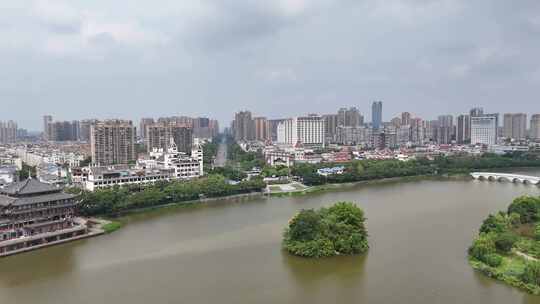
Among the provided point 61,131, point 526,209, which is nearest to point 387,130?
point 526,209

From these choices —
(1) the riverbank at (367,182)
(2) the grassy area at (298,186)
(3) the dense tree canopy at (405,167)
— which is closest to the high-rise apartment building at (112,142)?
(3) the dense tree canopy at (405,167)

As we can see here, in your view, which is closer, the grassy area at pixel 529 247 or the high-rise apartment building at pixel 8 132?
the grassy area at pixel 529 247

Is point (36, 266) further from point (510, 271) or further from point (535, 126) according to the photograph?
point (535, 126)

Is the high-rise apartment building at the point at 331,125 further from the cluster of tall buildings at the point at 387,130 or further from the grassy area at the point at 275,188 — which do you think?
the grassy area at the point at 275,188

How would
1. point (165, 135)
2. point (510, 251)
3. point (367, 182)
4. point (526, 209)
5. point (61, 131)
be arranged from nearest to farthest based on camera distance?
1. point (510, 251)
2. point (526, 209)
3. point (367, 182)
4. point (165, 135)
5. point (61, 131)

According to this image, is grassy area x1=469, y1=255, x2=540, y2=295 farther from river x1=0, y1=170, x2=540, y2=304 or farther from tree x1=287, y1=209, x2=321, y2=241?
tree x1=287, y1=209, x2=321, y2=241

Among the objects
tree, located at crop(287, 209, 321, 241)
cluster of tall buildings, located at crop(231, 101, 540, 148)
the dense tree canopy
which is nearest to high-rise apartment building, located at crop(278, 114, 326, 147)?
cluster of tall buildings, located at crop(231, 101, 540, 148)

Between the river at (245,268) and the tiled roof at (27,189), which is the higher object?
the tiled roof at (27,189)

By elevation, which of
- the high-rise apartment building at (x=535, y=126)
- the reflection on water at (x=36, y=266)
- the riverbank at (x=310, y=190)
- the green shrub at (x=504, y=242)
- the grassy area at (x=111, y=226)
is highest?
the high-rise apartment building at (x=535, y=126)
